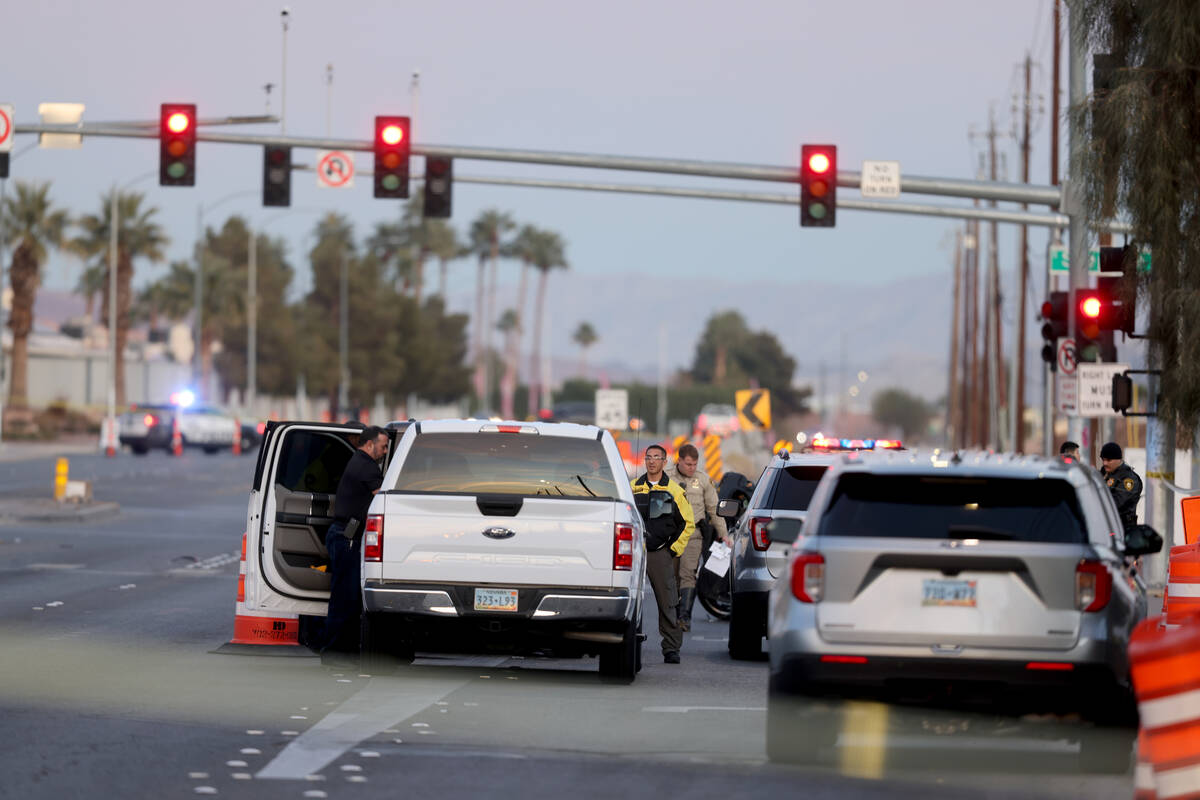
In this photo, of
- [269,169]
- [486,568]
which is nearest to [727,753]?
[486,568]

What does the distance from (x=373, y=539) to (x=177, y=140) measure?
16.4 metres

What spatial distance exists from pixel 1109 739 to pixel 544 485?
541 centimetres

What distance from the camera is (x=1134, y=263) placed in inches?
809

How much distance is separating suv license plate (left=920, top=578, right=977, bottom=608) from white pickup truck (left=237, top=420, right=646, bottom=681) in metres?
4.11

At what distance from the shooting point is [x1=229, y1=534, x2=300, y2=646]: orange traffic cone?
15.3 m

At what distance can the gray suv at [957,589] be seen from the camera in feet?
31.4

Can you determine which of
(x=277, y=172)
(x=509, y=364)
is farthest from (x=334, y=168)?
(x=509, y=364)

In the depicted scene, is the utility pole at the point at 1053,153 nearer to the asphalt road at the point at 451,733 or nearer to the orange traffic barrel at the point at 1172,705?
the asphalt road at the point at 451,733

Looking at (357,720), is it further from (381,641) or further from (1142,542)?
(1142,542)

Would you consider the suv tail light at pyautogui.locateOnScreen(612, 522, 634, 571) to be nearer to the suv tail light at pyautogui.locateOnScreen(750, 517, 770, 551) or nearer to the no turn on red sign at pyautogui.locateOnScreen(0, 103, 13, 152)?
the suv tail light at pyautogui.locateOnScreen(750, 517, 770, 551)

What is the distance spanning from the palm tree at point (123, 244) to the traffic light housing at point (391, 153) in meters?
65.2

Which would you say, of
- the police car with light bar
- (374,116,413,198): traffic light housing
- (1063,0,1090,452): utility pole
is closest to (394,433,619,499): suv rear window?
the police car with light bar

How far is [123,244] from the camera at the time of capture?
303ft

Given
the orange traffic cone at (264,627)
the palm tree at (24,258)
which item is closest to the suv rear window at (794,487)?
the orange traffic cone at (264,627)
